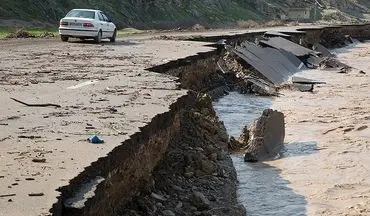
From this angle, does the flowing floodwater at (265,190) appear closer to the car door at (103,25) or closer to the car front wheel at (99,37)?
the car front wheel at (99,37)

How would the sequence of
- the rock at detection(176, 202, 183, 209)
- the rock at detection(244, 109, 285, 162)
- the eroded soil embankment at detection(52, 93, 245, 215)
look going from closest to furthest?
the eroded soil embankment at detection(52, 93, 245, 215)
the rock at detection(176, 202, 183, 209)
the rock at detection(244, 109, 285, 162)

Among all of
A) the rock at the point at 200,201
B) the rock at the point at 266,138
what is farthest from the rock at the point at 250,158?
the rock at the point at 200,201

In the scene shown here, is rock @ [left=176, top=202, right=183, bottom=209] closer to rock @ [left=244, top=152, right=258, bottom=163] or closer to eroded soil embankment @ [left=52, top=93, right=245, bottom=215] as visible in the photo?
eroded soil embankment @ [left=52, top=93, right=245, bottom=215]

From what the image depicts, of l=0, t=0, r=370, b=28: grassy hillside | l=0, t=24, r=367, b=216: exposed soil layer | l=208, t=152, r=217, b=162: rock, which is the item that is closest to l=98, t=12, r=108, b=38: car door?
l=0, t=24, r=367, b=216: exposed soil layer

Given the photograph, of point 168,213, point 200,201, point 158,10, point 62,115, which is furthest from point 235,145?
point 158,10

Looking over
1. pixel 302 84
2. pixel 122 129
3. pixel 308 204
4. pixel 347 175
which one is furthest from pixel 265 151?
pixel 302 84

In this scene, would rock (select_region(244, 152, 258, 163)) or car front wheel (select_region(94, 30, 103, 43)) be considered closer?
rock (select_region(244, 152, 258, 163))

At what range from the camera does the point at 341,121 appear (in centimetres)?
1463

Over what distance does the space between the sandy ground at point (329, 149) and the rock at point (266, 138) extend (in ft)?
1.00

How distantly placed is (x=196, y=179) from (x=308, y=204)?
1.51 m

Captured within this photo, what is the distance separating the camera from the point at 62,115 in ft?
25.0

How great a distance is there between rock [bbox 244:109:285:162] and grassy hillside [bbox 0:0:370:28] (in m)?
27.8

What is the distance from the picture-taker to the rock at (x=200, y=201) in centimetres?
710

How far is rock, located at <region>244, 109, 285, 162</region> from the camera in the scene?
1071cm
